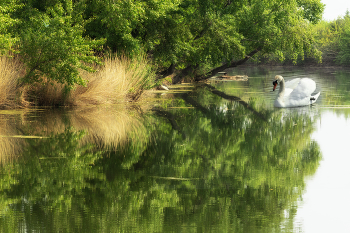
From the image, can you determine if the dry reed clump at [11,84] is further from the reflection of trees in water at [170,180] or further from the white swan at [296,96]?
the white swan at [296,96]

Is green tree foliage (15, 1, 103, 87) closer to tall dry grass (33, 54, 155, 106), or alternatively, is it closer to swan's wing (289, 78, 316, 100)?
tall dry grass (33, 54, 155, 106)

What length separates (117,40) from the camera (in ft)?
66.8

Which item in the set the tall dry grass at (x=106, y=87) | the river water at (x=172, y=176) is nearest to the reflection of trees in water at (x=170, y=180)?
the river water at (x=172, y=176)

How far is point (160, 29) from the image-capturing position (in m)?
23.3

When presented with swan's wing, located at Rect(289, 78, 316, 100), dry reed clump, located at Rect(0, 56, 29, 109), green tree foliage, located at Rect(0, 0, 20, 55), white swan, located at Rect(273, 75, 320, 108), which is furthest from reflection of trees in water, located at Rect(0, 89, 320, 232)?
swan's wing, located at Rect(289, 78, 316, 100)

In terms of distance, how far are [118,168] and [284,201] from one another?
8.79 ft

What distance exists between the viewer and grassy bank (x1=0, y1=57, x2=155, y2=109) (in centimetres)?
1480

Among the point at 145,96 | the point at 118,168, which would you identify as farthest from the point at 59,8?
the point at 118,168

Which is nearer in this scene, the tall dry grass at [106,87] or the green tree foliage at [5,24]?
the green tree foliage at [5,24]

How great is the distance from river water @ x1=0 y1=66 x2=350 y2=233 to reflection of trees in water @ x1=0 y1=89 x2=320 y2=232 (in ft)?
0.04

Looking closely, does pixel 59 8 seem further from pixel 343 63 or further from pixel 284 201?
pixel 343 63

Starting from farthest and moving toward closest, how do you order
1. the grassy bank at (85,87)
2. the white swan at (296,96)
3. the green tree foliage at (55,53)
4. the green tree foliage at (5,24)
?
the white swan at (296,96) → the grassy bank at (85,87) → the green tree foliage at (55,53) → the green tree foliage at (5,24)

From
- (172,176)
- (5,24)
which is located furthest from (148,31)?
(172,176)

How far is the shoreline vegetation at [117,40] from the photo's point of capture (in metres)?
14.8
